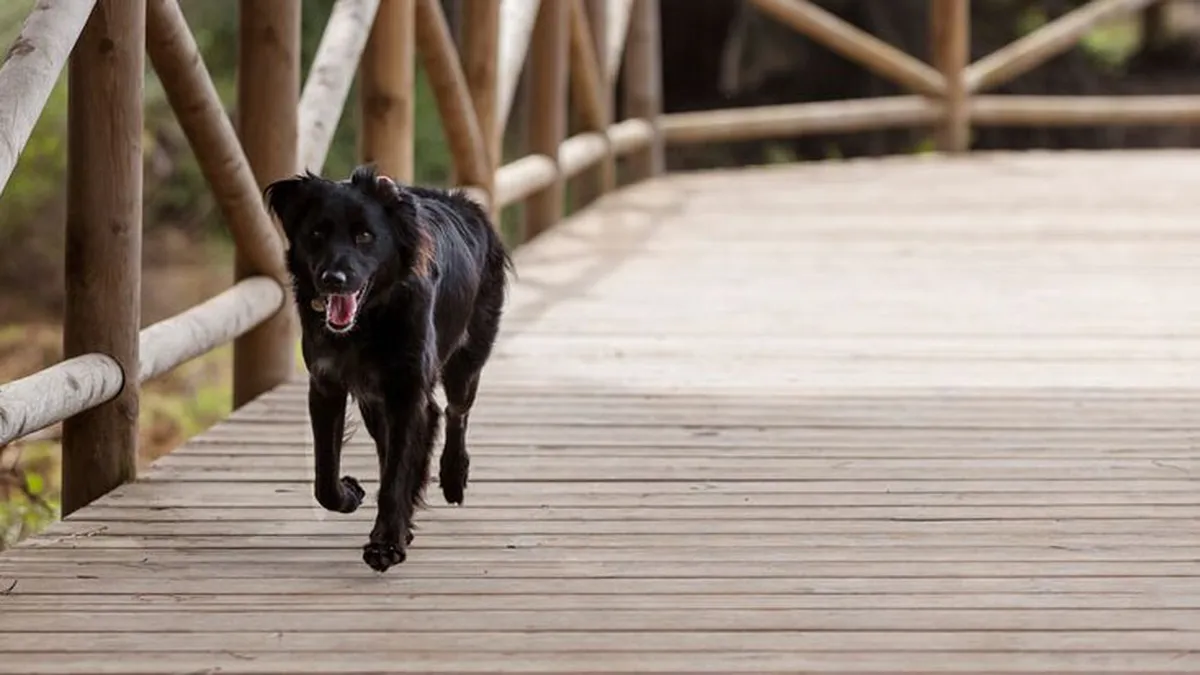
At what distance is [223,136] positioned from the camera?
173 inches

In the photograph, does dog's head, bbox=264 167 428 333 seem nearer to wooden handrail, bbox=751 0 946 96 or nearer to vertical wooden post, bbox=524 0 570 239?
vertical wooden post, bbox=524 0 570 239

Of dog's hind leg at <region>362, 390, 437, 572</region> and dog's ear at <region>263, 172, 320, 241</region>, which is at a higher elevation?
dog's ear at <region>263, 172, 320, 241</region>

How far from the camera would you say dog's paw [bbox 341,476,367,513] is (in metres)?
3.50

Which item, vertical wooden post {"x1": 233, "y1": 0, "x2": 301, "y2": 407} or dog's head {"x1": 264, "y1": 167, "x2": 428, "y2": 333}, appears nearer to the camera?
dog's head {"x1": 264, "y1": 167, "x2": 428, "y2": 333}

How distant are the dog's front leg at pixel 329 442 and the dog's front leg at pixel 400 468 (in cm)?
10

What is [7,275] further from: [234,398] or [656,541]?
[656,541]

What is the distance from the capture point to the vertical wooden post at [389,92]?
19.7 feet

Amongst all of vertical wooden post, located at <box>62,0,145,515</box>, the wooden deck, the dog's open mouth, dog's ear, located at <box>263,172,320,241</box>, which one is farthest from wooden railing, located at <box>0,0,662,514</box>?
the dog's open mouth

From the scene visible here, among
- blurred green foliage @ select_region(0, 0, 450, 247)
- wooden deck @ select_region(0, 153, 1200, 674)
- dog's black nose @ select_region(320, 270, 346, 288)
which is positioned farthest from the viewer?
blurred green foliage @ select_region(0, 0, 450, 247)

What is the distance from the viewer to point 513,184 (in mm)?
7188

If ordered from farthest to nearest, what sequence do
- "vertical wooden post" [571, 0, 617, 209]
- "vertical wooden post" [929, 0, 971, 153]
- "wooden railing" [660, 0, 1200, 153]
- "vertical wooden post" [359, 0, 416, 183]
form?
"vertical wooden post" [929, 0, 971, 153], "wooden railing" [660, 0, 1200, 153], "vertical wooden post" [571, 0, 617, 209], "vertical wooden post" [359, 0, 416, 183]

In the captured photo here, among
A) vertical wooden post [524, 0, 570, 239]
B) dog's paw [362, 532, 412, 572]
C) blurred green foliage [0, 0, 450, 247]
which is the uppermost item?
dog's paw [362, 532, 412, 572]

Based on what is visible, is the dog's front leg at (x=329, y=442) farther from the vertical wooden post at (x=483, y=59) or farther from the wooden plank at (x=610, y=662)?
the vertical wooden post at (x=483, y=59)

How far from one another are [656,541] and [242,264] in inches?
70.4
